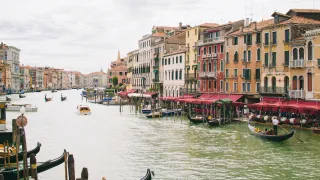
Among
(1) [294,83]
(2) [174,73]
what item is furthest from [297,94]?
(2) [174,73]

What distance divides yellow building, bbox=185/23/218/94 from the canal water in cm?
1296

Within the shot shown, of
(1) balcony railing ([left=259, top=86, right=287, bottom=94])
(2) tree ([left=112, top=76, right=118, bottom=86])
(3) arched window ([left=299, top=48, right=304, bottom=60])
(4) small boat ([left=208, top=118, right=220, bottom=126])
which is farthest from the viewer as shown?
(2) tree ([left=112, top=76, right=118, bottom=86])

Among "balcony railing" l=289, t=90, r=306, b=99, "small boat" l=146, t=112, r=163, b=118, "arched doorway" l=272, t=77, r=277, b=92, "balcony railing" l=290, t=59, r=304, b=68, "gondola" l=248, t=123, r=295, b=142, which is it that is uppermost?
"balcony railing" l=290, t=59, r=304, b=68

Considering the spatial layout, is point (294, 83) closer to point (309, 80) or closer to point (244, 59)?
point (309, 80)

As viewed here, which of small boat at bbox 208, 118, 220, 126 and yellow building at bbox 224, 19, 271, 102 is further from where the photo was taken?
yellow building at bbox 224, 19, 271, 102

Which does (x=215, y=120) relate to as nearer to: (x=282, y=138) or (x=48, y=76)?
(x=282, y=138)

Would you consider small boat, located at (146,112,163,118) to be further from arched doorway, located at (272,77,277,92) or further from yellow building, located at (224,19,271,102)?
arched doorway, located at (272,77,277,92)

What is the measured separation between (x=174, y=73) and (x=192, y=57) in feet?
16.0

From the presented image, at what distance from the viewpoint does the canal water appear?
15.4m

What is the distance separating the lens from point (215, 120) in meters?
29.6

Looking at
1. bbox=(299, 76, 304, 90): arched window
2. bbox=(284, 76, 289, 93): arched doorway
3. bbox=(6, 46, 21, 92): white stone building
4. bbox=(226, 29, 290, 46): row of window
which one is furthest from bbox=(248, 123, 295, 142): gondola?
bbox=(6, 46, 21, 92): white stone building

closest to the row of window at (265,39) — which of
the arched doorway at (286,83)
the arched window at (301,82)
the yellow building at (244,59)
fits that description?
the yellow building at (244,59)

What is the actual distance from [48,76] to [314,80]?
149246mm

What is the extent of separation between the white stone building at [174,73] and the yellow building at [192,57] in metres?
1.22
